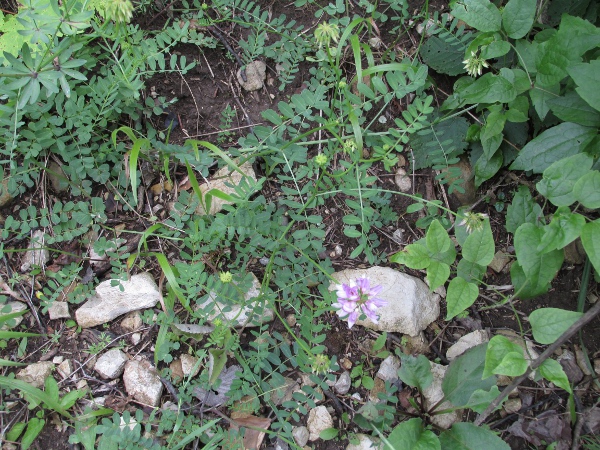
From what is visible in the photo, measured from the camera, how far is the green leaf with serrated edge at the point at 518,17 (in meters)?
2.37

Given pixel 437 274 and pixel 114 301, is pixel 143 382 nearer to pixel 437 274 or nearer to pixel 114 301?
pixel 114 301

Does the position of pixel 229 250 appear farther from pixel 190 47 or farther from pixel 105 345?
pixel 190 47

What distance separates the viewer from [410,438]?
2.23 m

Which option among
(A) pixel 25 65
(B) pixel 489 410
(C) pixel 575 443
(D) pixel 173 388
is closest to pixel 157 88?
(A) pixel 25 65

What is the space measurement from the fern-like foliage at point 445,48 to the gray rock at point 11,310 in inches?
96.7

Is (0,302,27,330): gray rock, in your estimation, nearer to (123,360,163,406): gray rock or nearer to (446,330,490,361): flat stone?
(123,360,163,406): gray rock

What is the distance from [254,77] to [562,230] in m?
1.81

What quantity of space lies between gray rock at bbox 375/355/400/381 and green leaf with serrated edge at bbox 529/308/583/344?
0.72 m

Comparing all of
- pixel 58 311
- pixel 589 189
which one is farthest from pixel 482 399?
pixel 58 311

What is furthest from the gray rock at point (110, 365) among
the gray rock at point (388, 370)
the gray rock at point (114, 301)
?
the gray rock at point (388, 370)

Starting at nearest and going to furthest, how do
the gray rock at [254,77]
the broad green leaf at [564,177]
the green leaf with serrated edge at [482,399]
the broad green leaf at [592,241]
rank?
the broad green leaf at [592,241] → the broad green leaf at [564,177] → the green leaf with serrated edge at [482,399] → the gray rock at [254,77]

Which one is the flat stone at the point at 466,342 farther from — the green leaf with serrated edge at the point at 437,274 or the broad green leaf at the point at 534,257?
the green leaf with serrated edge at the point at 437,274

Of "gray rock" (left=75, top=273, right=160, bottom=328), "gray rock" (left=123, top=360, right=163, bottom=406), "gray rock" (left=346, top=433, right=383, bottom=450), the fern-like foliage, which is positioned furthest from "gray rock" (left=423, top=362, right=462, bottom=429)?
the fern-like foliage

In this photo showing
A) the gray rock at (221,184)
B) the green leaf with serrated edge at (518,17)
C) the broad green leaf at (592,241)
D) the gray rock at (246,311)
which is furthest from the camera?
the gray rock at (221,184)
